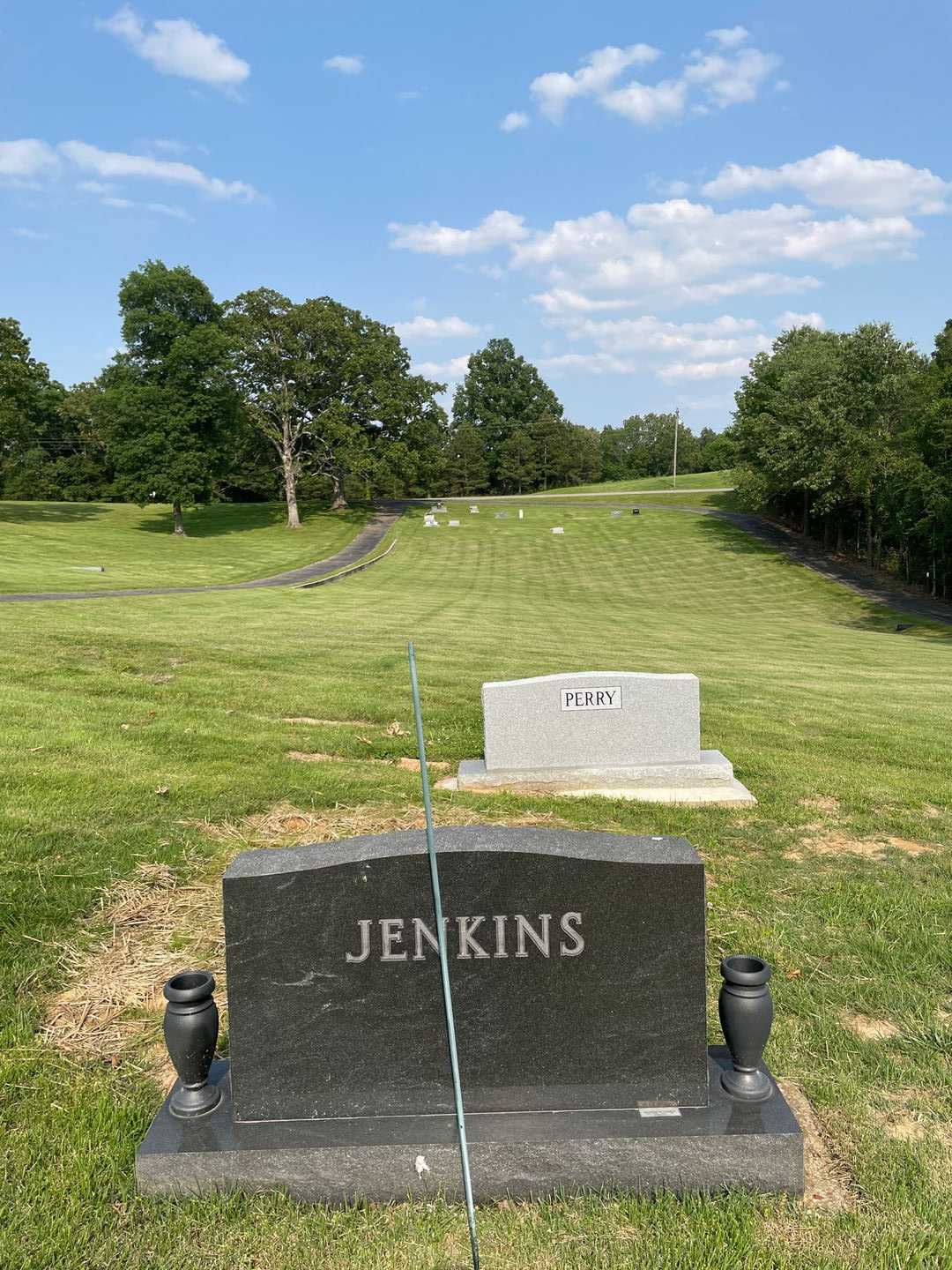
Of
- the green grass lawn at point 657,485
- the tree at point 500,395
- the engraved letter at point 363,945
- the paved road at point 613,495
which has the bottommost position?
the engraved letter at point 363,945

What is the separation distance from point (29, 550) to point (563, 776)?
130 feet

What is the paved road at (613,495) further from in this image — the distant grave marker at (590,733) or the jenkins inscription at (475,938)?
the jenkins inscription at (475,938)

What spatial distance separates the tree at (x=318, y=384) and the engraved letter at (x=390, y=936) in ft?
174

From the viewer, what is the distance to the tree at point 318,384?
A: 179 feet

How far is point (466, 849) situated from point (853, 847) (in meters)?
4.46

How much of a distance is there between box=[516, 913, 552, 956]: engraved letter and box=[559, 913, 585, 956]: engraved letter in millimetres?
62

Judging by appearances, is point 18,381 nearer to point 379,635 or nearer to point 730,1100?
point 379,635

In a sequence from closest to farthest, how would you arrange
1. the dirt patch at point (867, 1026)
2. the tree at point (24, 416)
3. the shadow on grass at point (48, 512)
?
the dirt patch at point (867, 1026)
the tree at point (24, 416)
the shadow on grass at point (48, 512)

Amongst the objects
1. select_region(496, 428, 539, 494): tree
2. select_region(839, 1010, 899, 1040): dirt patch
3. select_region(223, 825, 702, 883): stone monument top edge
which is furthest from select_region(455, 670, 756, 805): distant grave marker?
select_region(496, 428, 539, 494): tree

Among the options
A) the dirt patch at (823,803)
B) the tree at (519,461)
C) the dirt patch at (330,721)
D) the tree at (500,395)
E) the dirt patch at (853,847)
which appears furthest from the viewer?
the tree at (500,395)

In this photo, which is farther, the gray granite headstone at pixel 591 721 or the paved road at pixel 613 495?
the paved road at pixel 613 495

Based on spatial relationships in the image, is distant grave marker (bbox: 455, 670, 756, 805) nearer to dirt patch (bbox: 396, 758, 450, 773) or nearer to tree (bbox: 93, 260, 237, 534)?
dirt patch (bbox: 396, 758, 450, 773)

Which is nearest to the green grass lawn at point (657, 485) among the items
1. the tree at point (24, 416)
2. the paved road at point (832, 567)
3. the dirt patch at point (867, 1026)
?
the paved road at point (832, 567)

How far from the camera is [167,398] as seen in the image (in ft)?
158
